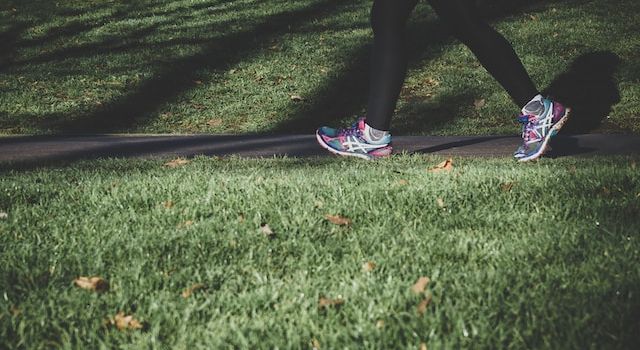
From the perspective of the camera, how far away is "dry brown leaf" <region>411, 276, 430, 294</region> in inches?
74.6

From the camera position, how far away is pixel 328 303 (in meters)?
1.84

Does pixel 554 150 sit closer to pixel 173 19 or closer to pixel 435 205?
pixel 435 205

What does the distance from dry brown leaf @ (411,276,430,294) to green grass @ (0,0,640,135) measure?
582 centimetres

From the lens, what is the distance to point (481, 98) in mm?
8570

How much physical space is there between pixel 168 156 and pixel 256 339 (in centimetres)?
377

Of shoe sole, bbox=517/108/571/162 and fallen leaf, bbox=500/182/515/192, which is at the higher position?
fallen leaf, bbox=500/182/515/192

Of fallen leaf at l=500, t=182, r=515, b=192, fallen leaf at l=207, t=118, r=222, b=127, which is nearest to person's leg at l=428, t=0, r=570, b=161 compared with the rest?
fallen leaf at l=500, t=182, r=515, b=192

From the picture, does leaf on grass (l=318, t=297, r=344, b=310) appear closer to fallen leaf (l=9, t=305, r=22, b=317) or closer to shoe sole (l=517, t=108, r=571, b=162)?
fallen leaf (l=9, t=305, r=22, b=317)

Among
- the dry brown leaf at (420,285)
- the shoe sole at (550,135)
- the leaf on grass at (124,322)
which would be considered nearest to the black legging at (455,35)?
the shoe sole at (550,135)

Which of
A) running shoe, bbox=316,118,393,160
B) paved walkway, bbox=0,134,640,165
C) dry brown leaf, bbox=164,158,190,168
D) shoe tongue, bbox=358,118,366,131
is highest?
shoe tongue, bbox=358,118,366,131

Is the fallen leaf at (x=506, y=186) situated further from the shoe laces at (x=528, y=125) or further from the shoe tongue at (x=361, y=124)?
the shoe tongue at (x=361, y=124)

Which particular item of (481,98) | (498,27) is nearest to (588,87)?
(481,98)

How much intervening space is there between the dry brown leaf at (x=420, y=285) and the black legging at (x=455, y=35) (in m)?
2.08

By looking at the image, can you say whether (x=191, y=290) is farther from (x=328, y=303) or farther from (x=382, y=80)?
(x=382, y=80)
